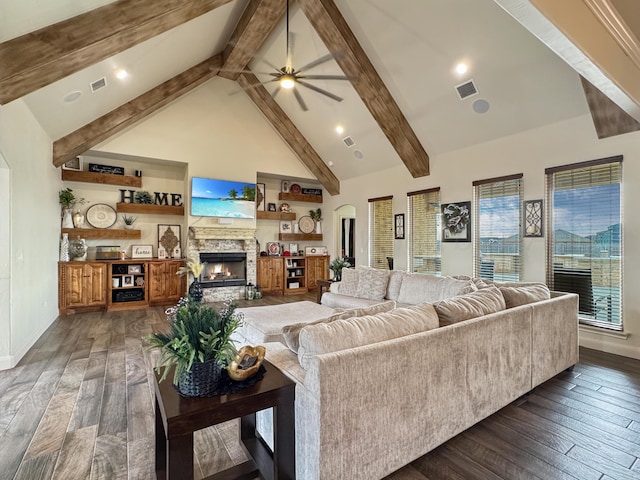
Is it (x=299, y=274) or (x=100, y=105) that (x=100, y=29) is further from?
(x=299, y=274)

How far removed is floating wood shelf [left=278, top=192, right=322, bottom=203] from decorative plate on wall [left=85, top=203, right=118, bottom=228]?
3794 mm

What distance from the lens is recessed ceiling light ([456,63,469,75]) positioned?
4.24m

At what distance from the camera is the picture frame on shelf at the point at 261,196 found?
7973mm

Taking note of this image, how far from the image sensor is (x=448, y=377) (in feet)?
6.47

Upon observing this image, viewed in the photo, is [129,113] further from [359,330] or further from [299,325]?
[359,330]

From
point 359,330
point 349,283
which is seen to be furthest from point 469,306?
Answer: point 349,283

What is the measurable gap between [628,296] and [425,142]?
3.69 meters

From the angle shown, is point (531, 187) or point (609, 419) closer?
point (609, 419)

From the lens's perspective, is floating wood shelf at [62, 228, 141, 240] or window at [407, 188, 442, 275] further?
window at [407, 188, 442, 275]

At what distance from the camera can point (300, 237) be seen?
334 inches

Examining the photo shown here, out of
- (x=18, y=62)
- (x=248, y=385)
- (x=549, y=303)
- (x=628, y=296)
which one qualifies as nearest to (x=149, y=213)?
(x=18, y=62)

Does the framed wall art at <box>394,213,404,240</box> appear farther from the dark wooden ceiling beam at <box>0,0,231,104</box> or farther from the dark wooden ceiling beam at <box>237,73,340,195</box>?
the dark wooden ceiling beam at <box>0,0,231,104</box>

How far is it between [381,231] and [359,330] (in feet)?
18.6

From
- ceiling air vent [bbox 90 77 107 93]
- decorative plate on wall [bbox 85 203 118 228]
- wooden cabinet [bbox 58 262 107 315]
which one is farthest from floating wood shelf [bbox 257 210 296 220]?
ceiling air vent [bbox 90 77 107 93]
